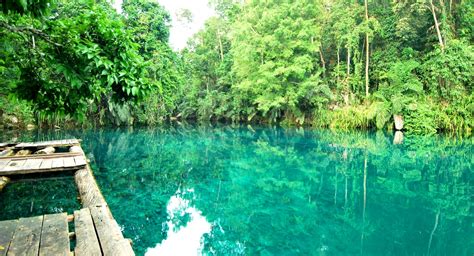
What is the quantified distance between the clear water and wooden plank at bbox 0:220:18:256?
1.53 m

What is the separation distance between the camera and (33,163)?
742cm

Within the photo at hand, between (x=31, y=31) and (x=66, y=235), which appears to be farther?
(x=66, y=235)

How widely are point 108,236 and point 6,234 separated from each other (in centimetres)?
94

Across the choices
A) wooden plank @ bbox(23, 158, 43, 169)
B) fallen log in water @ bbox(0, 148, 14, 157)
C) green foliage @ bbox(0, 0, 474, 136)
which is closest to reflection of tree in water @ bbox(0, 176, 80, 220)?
wooden plank @ bbox(23, 158, 43, 169)

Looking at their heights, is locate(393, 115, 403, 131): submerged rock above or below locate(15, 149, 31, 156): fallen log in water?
above

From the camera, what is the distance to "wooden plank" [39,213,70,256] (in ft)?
8.93

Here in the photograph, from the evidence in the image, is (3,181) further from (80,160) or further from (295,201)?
(295,201)

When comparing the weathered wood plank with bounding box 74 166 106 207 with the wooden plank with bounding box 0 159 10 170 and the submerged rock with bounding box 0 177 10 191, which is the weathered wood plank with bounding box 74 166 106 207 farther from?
the wooden plank with bounding box 0 159 10 170

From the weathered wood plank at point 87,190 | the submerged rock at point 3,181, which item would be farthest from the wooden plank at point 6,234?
the submerged rock at point 3,181

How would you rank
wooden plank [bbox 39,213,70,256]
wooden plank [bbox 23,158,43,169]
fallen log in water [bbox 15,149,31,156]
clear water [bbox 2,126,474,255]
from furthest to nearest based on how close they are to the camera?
fallen log in water [bbox 15,149,31,156], wooden plank [bbox 23,158,43,169], clear water [bbox 2,126,474,255], wooden plank [bbox 39,213,70,256]

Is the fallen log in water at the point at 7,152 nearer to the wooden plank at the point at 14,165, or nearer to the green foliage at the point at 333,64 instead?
the wooden plank at the point at 14,165

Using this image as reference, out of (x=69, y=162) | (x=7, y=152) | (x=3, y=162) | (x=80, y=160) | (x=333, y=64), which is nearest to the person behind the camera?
(x=3, y=162)

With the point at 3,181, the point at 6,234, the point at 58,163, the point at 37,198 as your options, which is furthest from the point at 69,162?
the point at 6,234

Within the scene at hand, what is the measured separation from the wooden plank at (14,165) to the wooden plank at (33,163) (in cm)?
9
